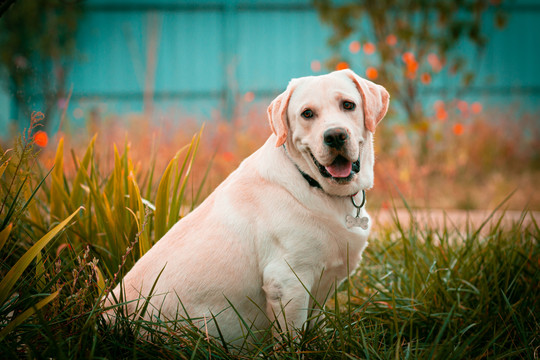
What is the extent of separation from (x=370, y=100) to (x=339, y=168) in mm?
411

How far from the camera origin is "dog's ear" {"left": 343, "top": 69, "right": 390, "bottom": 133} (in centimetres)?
218

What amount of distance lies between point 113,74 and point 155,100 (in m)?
1.31

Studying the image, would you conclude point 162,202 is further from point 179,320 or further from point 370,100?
point 370,100

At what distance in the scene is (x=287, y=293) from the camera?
1.96m

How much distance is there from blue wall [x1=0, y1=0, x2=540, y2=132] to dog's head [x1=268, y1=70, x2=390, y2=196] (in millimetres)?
7312

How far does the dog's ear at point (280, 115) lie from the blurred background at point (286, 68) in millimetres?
3826

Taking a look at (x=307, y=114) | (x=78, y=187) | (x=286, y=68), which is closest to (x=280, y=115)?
(x=307, y=114)

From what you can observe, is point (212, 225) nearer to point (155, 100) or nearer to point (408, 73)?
point (408, 73)

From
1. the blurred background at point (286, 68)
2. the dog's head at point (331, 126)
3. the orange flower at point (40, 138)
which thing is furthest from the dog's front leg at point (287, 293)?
→ the blurred background at point (286, 68)

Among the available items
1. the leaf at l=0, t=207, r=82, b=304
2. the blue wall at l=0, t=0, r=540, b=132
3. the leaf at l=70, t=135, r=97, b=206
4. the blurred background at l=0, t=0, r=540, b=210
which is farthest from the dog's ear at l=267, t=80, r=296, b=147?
the blue wall at l=0, t=0, r=540, b=132

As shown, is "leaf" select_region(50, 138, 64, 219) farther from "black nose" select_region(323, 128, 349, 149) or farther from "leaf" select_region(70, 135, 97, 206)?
"black nose" select_region(323, 128, 349, 149)

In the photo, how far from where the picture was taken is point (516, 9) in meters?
9.87

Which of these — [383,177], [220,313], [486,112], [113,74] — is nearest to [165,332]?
[220,313]

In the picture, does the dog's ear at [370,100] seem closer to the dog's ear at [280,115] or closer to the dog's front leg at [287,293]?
the dog's ear at [280,115]
